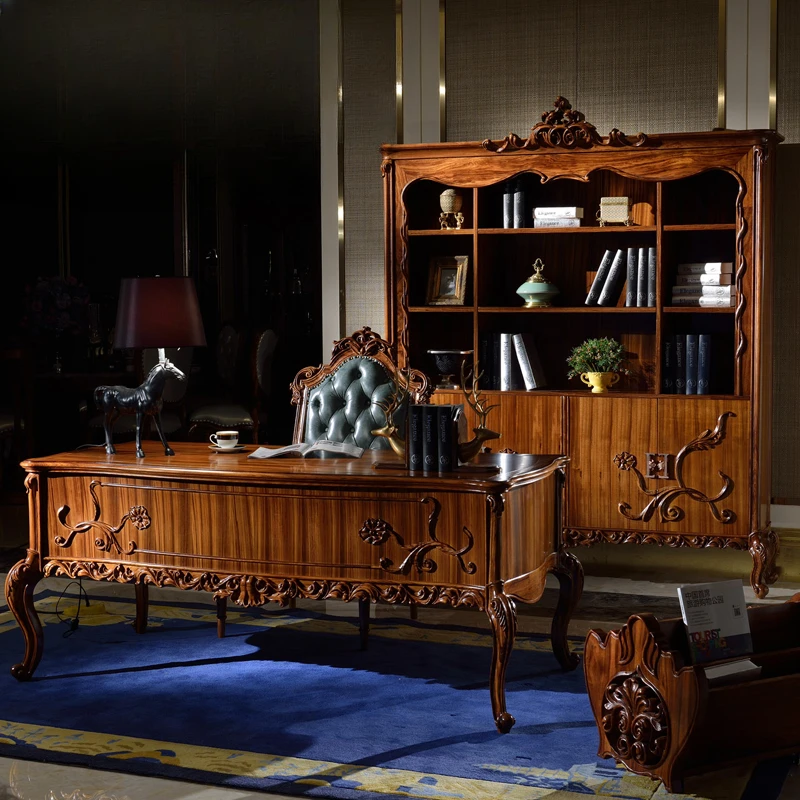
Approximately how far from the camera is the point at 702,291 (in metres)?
4.90

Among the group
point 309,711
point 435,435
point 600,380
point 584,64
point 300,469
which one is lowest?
point 309,711

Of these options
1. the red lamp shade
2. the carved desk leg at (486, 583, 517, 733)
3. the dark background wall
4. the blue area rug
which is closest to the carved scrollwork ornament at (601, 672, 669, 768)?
the blue area rug

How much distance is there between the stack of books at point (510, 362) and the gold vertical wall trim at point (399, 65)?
3.83 feet

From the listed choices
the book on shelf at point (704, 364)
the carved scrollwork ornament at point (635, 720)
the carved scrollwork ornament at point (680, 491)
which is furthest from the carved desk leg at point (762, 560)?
the carved scrollwork ornament at point (635, 720)

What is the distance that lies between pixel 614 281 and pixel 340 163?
1579 mm

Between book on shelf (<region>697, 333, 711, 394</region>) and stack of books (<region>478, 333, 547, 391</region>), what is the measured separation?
75 cm

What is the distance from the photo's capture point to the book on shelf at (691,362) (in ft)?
16.1

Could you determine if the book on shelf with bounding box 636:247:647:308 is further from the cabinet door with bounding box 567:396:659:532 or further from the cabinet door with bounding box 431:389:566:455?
the cabinet door with bounding box 431:389:566:455

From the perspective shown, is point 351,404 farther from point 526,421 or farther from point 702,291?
point 702,291

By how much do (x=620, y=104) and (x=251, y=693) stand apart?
3292 millimetres

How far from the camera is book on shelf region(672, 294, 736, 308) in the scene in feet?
15.9

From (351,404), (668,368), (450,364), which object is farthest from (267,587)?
(668,368)

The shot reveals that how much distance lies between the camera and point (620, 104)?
5305mm

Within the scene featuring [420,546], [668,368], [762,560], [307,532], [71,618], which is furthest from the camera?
Result: [668,368]
